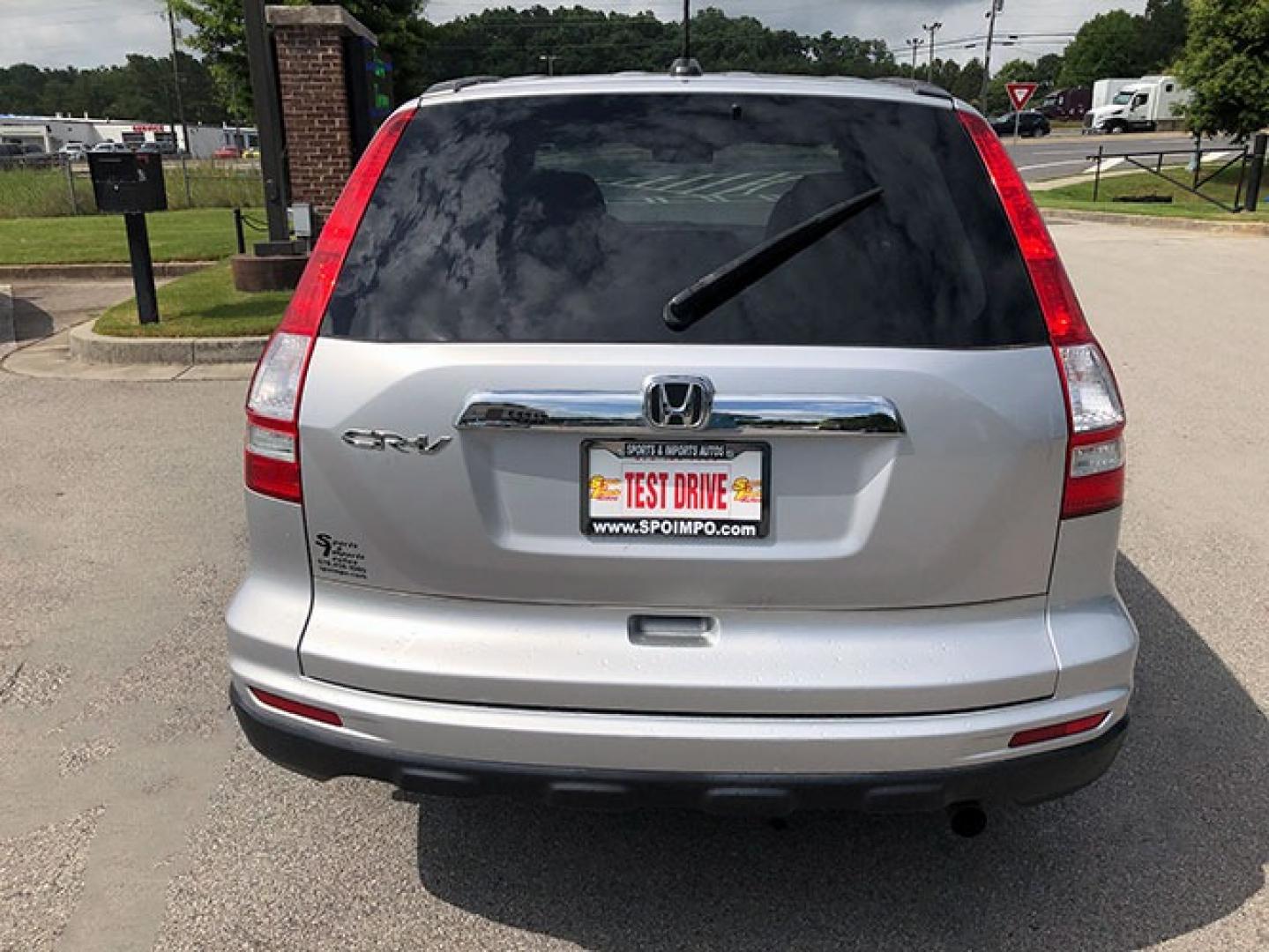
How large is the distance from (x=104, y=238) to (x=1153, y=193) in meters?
24.1

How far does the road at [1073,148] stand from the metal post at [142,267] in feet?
94.4

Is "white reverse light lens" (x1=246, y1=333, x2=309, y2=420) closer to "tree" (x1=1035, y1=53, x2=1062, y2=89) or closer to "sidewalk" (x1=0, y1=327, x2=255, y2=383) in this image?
"sidewalk" (x1=0, y1=327, x2=255, y2=383)

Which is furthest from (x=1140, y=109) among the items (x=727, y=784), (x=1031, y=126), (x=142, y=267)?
(x=727, y=784)

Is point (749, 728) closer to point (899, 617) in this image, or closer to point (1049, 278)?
point (899, 617)

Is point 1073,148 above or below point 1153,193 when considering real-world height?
above

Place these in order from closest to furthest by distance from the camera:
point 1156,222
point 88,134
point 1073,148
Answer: point 1156,222
point 1073,148
point 88,134

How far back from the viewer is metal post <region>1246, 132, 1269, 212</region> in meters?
21.4

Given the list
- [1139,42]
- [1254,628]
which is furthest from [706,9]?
[1254,628]

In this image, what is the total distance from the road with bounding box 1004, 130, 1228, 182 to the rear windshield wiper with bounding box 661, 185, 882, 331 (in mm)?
33226

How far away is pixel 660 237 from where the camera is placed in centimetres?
226

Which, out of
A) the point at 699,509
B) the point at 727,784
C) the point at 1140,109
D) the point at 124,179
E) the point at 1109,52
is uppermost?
the point at 1109,52

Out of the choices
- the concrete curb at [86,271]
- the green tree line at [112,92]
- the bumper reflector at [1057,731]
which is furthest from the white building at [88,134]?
the bumper reflector at [1057,731]

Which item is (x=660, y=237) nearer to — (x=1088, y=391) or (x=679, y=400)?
(x=679, y=400)

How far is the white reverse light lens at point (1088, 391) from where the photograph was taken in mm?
2205
